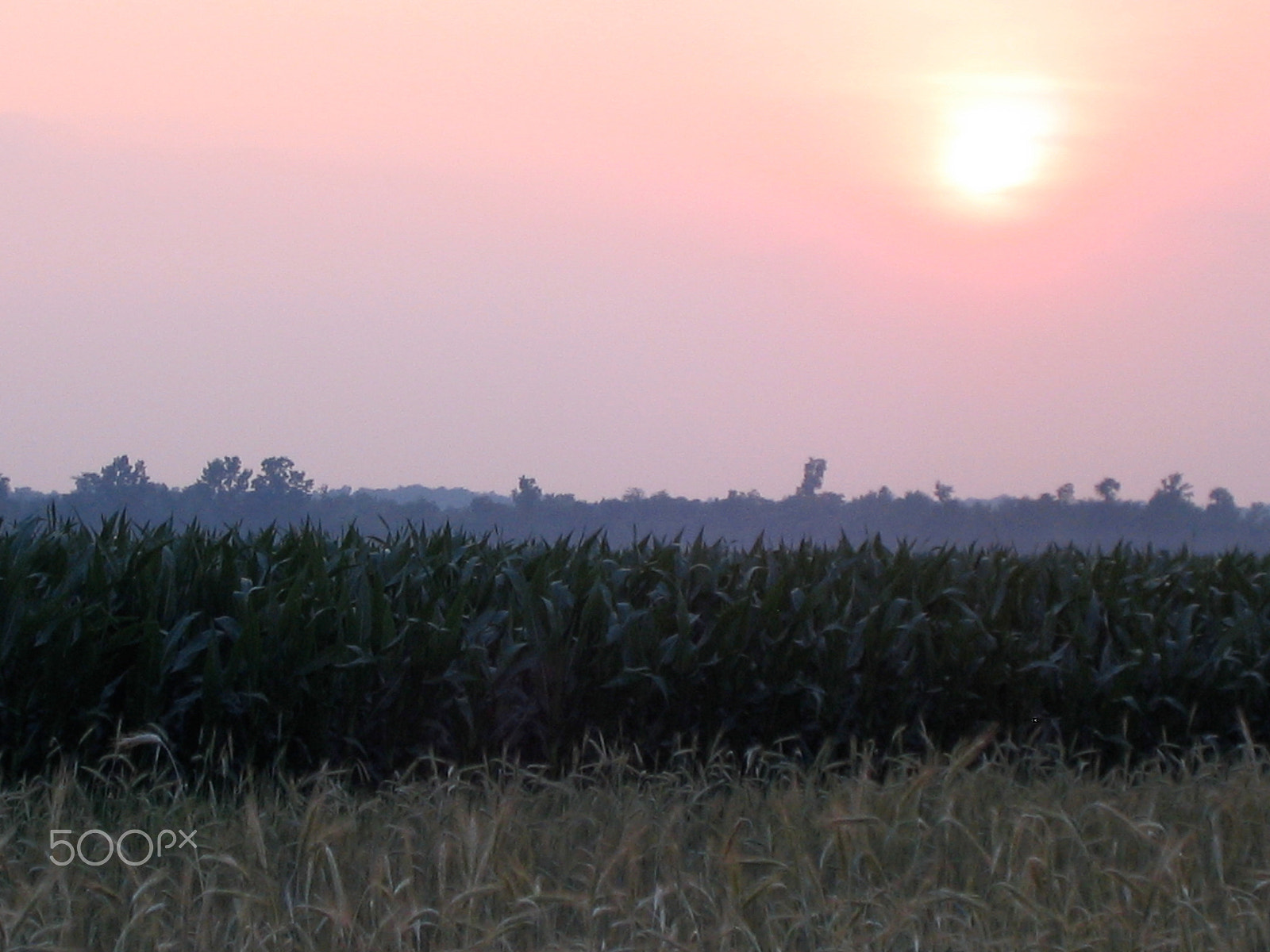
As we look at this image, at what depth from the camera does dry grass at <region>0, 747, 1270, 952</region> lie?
359 cm

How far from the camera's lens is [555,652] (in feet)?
19.3

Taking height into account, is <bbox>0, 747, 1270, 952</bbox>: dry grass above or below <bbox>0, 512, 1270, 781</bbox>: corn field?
below

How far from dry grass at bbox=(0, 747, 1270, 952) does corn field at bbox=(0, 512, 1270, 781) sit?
38 cm

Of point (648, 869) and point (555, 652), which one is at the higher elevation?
point (555, 652)

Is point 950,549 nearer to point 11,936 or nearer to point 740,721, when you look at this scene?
point 740,721

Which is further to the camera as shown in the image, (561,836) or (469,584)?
(469,584)

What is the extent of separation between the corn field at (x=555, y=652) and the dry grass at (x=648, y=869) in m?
0.38

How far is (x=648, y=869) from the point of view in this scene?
169 inches

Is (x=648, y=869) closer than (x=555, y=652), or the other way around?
(x=648, y=869)

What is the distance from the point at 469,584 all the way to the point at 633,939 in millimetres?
3019

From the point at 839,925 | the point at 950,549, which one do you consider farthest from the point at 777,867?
the point at 950,549

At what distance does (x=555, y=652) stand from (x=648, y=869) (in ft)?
5.60

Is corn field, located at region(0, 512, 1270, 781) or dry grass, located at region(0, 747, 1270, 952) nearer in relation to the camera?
dry grass, located at region(0, 747, 1270, 952)

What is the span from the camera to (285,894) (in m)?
3.82
